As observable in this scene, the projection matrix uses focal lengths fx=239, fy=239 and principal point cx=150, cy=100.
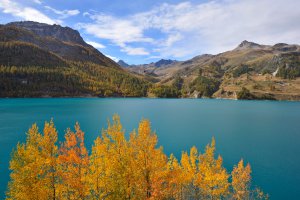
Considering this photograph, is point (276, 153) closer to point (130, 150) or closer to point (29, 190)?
point (130, 150)

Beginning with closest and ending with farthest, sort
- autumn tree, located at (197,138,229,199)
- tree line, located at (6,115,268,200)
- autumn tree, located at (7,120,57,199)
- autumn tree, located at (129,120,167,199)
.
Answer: autumn tree, located at (7,120,57,199) < tree line, located at (6,115,268,200) < autumn tree, located at (129,120,167,199) < autumn tree, located at (197,138,229,199)

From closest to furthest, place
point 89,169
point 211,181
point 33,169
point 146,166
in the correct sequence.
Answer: point 33,169 → point 146,166 → point 89,169 → point 211,181

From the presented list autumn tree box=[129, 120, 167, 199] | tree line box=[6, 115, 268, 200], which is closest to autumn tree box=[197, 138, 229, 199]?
tree line box=[6, 115, 268, 200]

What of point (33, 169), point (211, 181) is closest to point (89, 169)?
point (33, 169)

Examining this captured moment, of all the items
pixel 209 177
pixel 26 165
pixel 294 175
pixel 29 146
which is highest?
pixel 29 146

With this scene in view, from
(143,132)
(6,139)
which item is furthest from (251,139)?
(6,139)

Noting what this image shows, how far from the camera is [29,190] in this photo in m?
27.1

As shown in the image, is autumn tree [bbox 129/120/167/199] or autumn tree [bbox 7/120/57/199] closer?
autumn tree [bbox 7/120/57/199]

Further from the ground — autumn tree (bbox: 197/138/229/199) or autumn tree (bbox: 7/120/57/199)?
autumn tree (bbox: 7/120/57/199)

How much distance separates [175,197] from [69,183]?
17155mm

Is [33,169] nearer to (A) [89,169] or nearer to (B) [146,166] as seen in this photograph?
(A) [89,169]

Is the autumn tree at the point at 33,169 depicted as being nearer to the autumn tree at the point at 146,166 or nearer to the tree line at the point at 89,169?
the tree line at the point at 89,169

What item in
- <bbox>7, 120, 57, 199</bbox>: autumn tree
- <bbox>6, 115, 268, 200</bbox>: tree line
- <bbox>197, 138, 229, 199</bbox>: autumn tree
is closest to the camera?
<bbox>7, 120, 57, 199</bbox>: autumn tree

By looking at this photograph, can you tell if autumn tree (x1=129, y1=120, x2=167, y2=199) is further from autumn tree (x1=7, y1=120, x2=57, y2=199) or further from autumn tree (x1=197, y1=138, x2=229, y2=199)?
autumn tree (x1=7, y1=120, x2=57, y2=199)
